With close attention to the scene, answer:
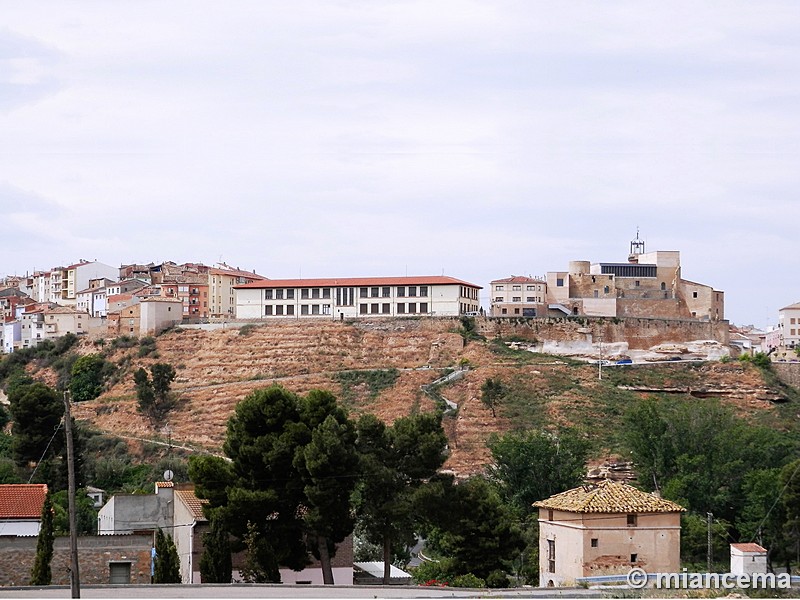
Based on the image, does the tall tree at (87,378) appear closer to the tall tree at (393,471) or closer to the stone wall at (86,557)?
the tall tree at (393,471)

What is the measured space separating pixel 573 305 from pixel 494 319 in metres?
5.54

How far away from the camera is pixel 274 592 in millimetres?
20859

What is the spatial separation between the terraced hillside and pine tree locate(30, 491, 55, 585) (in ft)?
101

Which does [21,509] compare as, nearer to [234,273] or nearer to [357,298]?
[357,298]

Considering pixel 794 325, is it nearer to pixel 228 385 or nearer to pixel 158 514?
pixel 228 385

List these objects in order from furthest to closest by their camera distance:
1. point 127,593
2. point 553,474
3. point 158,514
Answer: point 553,474 → point 158,514 → point 127,593

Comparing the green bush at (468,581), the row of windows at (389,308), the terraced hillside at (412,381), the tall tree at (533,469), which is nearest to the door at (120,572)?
the green bush at (468,581)

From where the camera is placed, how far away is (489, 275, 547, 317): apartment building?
2921 inches

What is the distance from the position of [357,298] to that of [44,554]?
4801 cm

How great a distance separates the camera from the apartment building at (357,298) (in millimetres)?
73312

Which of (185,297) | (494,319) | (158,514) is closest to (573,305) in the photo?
(494,319)

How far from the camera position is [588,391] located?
63656 mm

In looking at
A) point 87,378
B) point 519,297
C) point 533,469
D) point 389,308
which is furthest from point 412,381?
point 533,469

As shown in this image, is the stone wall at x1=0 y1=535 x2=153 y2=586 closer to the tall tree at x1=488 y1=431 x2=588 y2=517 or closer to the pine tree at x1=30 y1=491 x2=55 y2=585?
the pine tree at x1=30 y1=491 x2=55 y2=585
